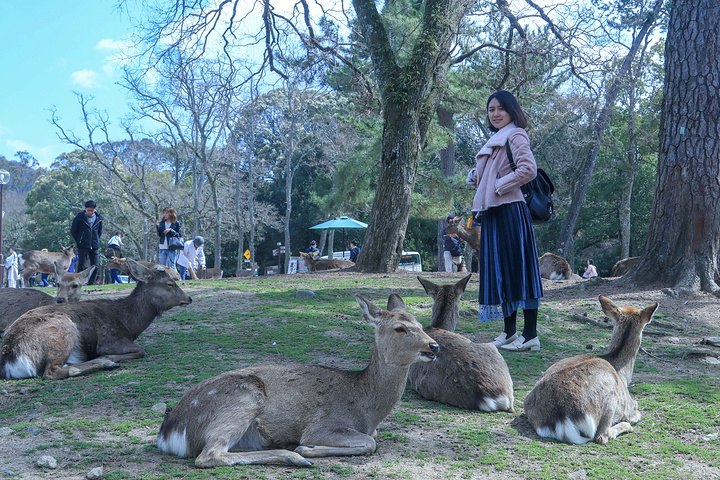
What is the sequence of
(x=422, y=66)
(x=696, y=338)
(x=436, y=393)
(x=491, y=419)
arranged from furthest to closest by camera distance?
(x=422, y=66) → (x=696, y=338) → (x=436, y=393) → (x=491, y=419)

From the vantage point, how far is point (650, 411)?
16.3 ft

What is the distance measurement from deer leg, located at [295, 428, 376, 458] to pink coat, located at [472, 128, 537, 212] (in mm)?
3153

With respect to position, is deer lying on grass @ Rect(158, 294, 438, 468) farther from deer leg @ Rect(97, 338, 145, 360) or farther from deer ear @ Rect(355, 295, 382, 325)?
deer leg @ Rect(97, 338, 145, 360)

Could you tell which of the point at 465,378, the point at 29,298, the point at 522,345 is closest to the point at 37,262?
the point at 29,298

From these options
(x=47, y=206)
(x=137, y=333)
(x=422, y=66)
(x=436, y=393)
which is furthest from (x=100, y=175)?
(x=436, y=393)

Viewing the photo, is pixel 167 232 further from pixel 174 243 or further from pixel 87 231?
pixel 87 231

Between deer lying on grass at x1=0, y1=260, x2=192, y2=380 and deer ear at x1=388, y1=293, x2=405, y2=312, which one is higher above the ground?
deer ear at x1=388, y1=293, x2=405, y2=312

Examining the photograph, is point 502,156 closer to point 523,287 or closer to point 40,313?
point 523,287

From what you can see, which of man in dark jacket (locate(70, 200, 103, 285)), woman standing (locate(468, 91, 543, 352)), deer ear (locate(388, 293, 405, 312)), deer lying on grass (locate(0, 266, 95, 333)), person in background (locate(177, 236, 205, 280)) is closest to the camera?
deer ear (locate(388, 293, 405, 312))

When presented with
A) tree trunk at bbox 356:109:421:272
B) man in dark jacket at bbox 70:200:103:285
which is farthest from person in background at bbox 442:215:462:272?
man in dark jacket at bbox 70:200:103:285

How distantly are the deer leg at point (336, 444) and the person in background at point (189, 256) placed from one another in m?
13.5

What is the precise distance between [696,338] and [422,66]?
27.7ft

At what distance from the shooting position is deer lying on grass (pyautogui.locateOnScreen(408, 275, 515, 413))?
4961mm

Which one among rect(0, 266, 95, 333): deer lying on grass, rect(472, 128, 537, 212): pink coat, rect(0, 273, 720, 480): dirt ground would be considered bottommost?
rect(0, 273, 720, 480): dirt ground
